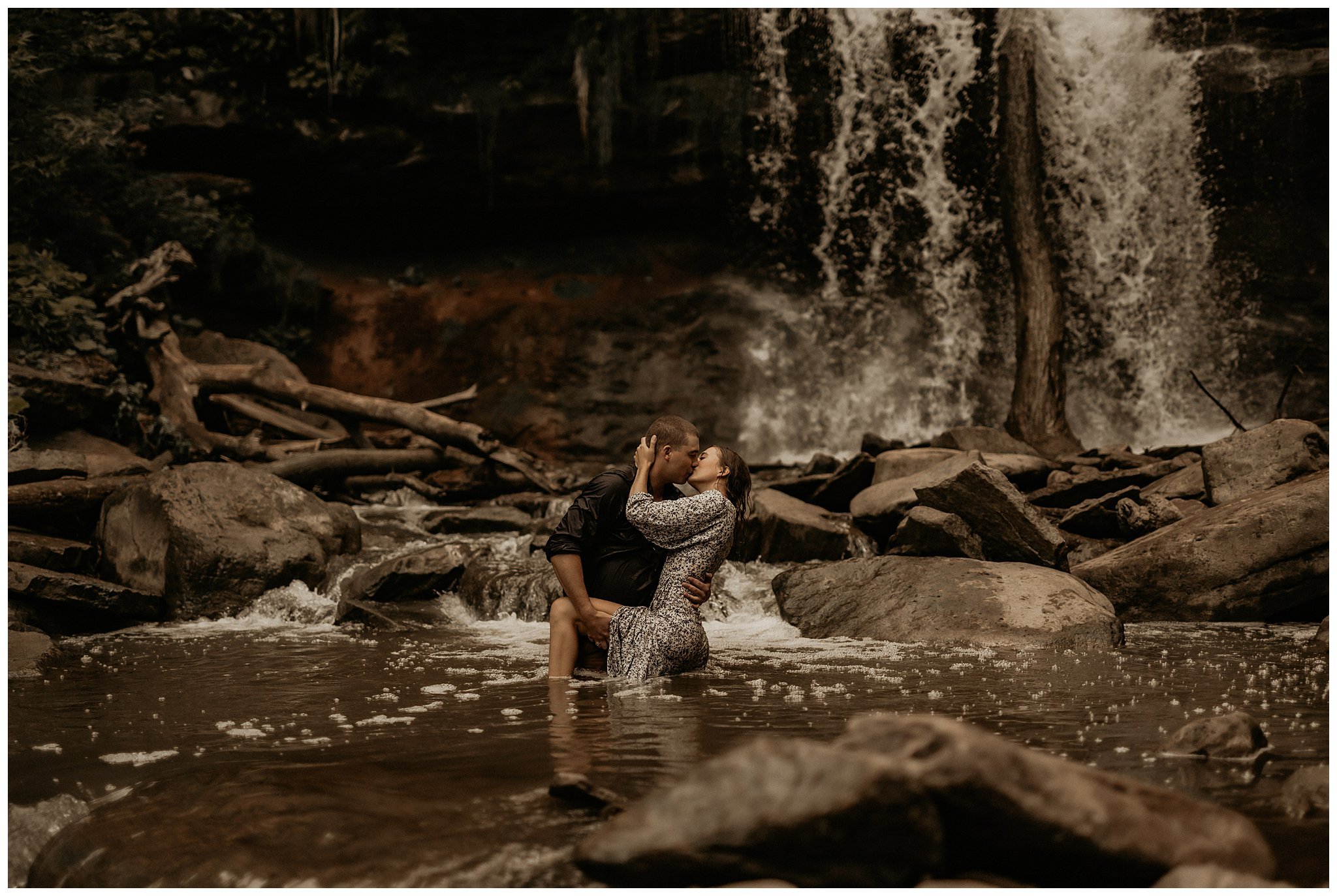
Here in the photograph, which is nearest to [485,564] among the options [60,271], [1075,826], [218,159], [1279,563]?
[1279,563]

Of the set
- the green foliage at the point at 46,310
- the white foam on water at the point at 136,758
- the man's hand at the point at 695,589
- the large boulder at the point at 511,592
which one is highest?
the green foliage at the point at 46,310

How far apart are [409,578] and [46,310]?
7.06m

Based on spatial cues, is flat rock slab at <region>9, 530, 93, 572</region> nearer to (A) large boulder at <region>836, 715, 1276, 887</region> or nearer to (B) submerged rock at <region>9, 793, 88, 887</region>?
(B) submerged rock at <region>9, 793, 88, 887</region>

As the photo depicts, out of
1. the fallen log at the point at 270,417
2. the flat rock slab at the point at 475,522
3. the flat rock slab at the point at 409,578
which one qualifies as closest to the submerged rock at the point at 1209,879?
the flat rock slab at the point at 409,578

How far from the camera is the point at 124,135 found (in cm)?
1672

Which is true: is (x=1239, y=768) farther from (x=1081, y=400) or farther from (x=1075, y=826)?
(x=1081, y=400)

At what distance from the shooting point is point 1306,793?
3.05m

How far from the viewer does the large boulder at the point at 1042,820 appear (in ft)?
7.75

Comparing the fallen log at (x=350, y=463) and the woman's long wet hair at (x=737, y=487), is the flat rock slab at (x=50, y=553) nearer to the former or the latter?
the fallen log at (x=350, y=463)

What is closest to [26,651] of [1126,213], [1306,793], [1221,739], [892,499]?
[1221,739]

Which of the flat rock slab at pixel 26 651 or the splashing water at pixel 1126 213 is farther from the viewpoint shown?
the splashing water at pixel 1126 213

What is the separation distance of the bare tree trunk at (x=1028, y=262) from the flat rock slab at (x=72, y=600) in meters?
10.7

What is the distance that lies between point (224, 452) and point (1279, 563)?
10.4m

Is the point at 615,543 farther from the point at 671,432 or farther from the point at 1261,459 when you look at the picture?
the point at 1261,459
